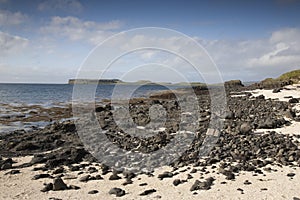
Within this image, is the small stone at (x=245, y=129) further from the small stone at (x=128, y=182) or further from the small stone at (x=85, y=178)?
the small stone at (x=85, y=178)

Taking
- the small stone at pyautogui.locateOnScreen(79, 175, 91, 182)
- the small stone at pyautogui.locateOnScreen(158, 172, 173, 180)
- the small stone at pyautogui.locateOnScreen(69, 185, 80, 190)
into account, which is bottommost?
the small stone at pyautogui.locateOnScreen(69, 185, 80, 190)

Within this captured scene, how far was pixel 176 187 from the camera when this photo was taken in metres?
9.94

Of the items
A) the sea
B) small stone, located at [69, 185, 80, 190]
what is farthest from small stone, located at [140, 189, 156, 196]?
the sea

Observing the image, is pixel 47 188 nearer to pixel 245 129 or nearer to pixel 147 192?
pixel 147 192

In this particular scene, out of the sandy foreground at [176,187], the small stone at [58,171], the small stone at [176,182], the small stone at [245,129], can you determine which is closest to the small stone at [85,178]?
the sandy foreground at [176,187]

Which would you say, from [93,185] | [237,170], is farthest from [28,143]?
[237,170]

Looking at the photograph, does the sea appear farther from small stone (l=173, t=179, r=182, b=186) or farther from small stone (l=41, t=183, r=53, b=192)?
small stone (l=173, t=179, r=182, b=186)

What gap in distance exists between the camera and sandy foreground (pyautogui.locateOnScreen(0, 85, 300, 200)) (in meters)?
9.16

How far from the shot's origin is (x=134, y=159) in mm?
13367

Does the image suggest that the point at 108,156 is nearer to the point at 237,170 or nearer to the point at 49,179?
the point at 49,179

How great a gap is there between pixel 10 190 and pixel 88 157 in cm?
426

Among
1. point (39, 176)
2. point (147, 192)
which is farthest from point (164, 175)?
point (39, 176)

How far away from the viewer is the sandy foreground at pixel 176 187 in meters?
9.16

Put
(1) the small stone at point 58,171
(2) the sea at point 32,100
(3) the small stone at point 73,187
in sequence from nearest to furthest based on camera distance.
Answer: (3) the small stone at point 73,187
(1) the small stone at point 58,171
(2) the sea at point 32,100
